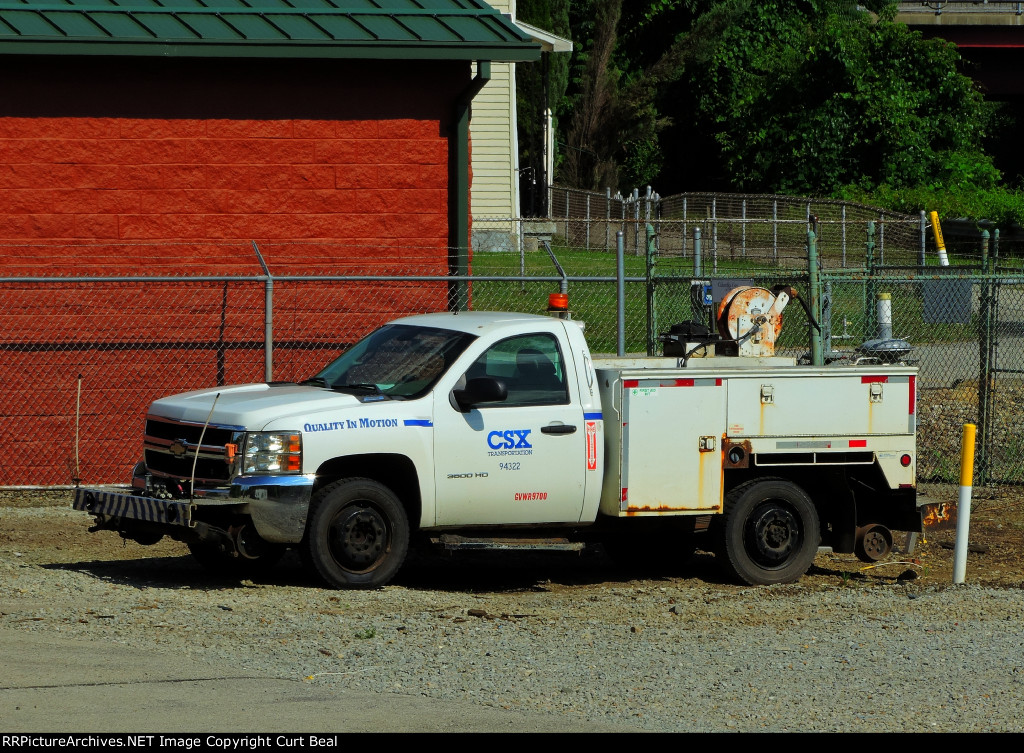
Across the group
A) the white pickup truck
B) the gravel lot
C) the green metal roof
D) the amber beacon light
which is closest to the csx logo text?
the white pickup truck

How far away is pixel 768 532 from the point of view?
32.8ft

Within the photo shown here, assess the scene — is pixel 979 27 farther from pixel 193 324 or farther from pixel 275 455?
pixel 275 455

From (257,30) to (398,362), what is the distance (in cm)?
508

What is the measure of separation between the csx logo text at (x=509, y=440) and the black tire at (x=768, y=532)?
1521 mm

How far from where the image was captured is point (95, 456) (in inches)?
529

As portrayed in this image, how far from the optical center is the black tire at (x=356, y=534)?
Result: 29.6ft

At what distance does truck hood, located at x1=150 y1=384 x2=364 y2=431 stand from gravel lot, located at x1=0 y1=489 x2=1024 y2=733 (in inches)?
43.5

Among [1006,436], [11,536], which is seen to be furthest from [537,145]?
[11,536]

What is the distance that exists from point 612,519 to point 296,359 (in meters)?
4.92

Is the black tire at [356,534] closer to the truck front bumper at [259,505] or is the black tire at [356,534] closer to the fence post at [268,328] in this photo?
the truck front bumper at [259,505]

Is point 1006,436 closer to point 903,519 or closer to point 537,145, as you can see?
point 903,519

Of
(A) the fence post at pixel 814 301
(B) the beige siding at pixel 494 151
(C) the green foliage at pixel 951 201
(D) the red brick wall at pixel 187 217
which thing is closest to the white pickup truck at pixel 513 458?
(A) the fence post at pixel 814 301

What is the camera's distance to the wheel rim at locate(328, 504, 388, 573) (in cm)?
911

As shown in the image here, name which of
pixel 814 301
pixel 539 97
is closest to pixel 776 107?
pixel 539 97
